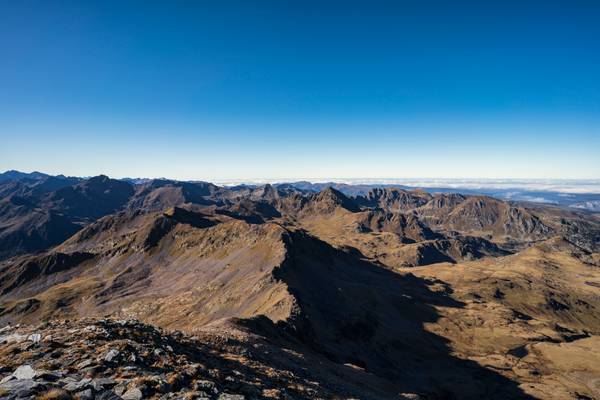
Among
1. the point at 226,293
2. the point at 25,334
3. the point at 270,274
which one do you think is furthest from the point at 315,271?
the point at 25,334

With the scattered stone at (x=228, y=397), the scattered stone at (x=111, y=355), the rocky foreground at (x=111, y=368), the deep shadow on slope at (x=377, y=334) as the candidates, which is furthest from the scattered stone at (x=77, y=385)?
the deep shadow on slope at (x=377, y=334)

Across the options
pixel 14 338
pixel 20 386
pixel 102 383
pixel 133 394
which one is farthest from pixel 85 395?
pixel 14 338

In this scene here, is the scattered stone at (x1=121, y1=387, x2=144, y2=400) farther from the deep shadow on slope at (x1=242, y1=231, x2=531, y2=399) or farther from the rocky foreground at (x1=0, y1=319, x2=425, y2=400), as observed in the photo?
the deep shadow on slope at (x1=242, y1=231, x2=531, y2=399)

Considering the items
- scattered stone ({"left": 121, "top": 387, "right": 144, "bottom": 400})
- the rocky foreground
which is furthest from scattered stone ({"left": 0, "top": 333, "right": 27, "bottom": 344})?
scattered stone ({"left": 121, "top": 387, "right": 144, "bottom": 400})

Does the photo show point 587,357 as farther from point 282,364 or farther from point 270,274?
point 282,364

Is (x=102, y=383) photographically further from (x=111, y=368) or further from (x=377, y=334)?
(x=377, y=334)

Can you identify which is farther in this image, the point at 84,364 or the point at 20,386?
the point at 84,364
